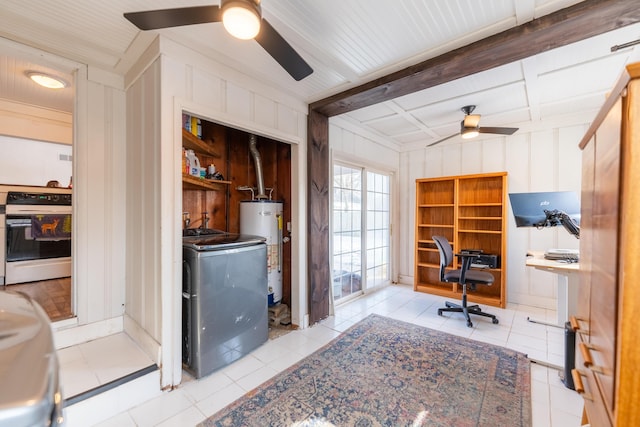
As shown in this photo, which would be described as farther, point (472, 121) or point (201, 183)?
point (472, 121)

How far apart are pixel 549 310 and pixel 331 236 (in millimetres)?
3085

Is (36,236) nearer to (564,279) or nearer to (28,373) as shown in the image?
(28,373)

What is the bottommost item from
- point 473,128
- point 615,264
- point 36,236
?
point 36,236

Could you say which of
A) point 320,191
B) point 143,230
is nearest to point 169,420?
point 143,230

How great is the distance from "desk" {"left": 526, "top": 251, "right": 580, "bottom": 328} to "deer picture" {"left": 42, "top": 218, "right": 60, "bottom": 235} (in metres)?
5.65

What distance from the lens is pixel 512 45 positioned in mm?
1819

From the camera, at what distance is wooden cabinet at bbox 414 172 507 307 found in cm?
382

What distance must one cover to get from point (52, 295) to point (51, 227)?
1.22 metres

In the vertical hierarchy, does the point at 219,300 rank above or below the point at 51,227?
below

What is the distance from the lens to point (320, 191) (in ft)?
10.4

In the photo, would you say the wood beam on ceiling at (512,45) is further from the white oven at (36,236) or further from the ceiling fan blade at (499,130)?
the white oven at (36,236)

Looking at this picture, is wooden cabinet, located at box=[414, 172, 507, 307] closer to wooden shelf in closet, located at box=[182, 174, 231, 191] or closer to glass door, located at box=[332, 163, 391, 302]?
glass door, located at box=[332, 163, 391, 302]

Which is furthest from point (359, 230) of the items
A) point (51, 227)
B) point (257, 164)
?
point (51, 227)

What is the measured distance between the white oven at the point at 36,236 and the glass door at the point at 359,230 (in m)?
3.81
